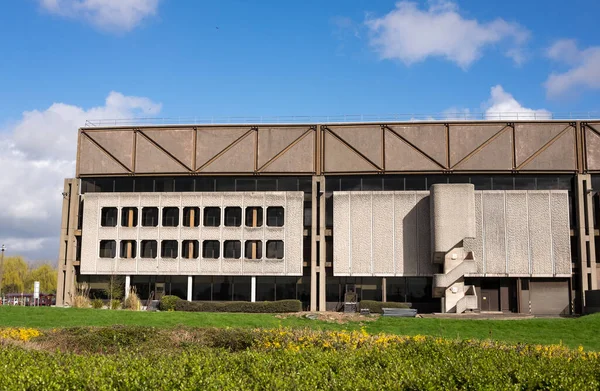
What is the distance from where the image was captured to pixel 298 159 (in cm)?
5628

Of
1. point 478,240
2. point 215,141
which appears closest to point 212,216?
point 215,141

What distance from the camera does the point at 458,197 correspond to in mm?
51219

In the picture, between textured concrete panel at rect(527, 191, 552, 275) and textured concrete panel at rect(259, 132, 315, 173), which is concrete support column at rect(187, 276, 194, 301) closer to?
textured concrete panel at rect(259, 132, 315, 173)

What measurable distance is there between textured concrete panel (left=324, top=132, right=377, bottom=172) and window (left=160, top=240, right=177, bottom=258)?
15.1 metres

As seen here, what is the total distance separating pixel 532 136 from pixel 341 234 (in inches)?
721

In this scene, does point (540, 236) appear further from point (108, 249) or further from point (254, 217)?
point (108, 249)

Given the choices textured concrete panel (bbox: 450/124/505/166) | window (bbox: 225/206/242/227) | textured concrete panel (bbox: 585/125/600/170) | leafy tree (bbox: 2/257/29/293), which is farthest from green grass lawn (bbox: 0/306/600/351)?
leafy tree (bbox: 2/257/29/293)

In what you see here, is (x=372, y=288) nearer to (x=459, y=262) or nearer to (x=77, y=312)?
(x=459, y=262)

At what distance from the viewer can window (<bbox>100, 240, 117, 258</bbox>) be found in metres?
57.3

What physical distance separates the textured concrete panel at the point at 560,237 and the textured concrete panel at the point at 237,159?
2578 centimetres

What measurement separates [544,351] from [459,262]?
1401 inches

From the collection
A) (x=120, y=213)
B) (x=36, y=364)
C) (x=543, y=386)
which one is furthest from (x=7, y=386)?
(x=120, y=213)

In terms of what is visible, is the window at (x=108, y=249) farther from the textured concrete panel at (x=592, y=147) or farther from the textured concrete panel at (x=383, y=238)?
the textured concrete panel at (x=592, y=147)

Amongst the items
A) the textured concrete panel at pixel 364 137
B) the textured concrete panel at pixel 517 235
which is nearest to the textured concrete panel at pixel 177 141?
the textured concrete panel at pixel 364 137
